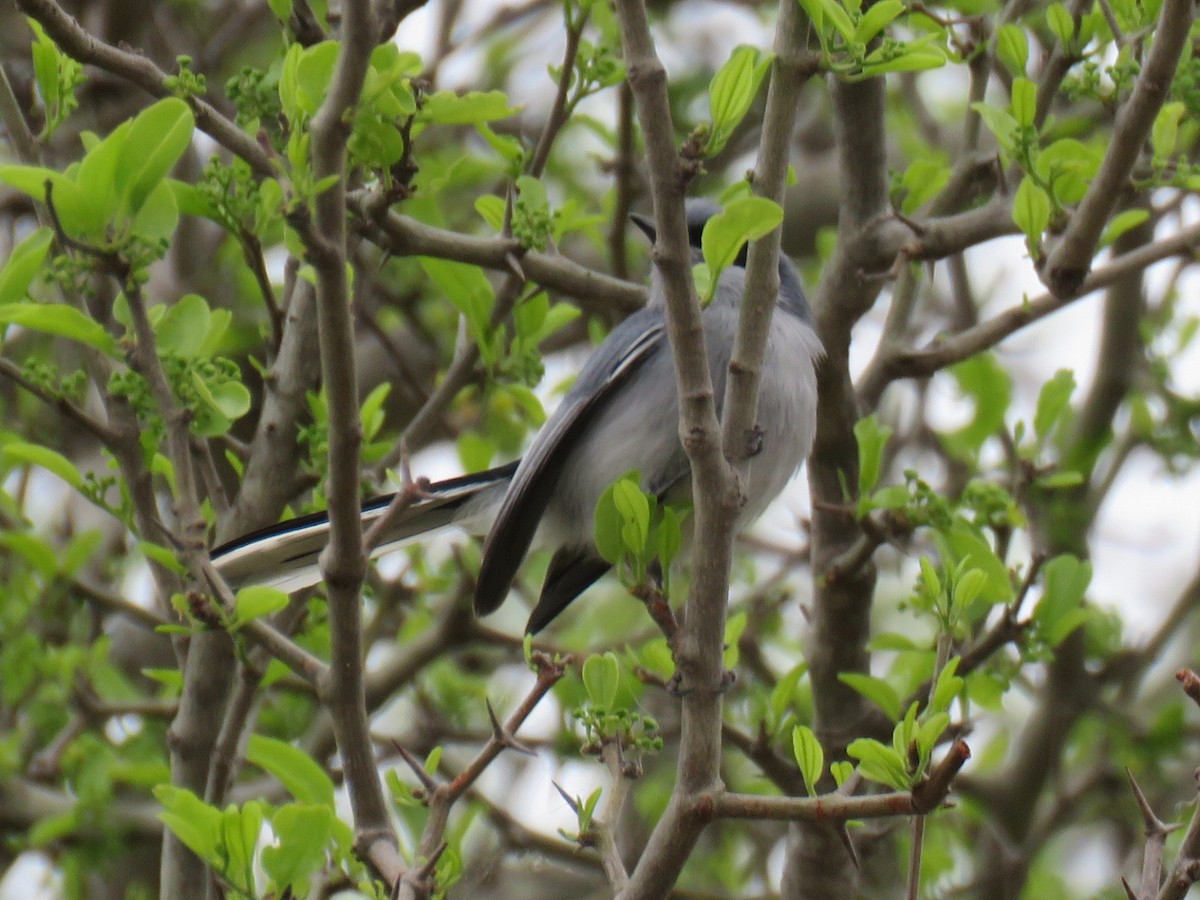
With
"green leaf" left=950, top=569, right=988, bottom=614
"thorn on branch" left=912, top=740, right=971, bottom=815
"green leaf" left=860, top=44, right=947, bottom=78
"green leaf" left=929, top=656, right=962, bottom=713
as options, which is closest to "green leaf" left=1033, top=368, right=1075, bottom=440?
"green leaf" left=950, top=569, right=988, bottom=614

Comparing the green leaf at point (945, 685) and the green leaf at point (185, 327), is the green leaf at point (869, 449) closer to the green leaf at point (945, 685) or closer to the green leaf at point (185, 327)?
the green leaf at point (945, 685)

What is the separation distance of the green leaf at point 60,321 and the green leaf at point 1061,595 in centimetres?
214

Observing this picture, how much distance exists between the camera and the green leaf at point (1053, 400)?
3582mm

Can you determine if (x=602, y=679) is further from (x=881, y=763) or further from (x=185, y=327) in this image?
(x=185, y=327)

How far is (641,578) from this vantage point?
271 centimetres

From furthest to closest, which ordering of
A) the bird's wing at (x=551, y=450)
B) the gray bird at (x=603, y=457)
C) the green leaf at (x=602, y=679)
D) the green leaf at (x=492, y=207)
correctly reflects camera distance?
the bird's wing at (x=551, y=450), the gray bird at (x=603, y=457), the green leaf at (x=492, y=207), the green leaf at (x=602, y=679)

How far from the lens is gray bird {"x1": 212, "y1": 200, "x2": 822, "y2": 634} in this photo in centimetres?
349

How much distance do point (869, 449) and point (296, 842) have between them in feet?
5.58

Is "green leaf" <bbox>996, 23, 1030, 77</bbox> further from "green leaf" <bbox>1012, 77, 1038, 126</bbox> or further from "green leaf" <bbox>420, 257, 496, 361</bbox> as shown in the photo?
"green leaf" <bbox>420, 257, 496, 361</bbox>

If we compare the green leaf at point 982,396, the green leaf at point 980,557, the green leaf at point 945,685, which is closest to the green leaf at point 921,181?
the green leaf at point 982,396

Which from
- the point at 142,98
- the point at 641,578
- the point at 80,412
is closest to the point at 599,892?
the point at 641,578

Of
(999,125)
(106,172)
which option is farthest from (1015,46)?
(106,172)

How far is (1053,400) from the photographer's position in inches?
141

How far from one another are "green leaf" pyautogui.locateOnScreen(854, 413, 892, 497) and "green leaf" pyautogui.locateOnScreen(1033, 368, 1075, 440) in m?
0.47
